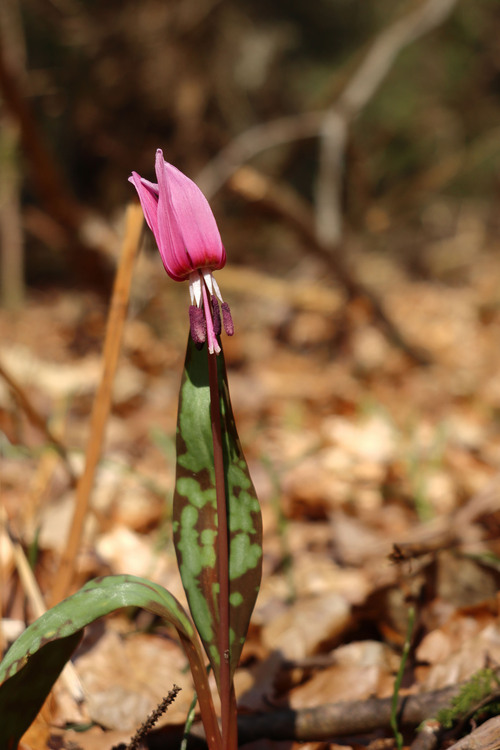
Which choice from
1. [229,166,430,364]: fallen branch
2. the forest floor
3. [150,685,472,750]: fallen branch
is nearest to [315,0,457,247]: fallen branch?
[229,166,430,364]: fallen branch

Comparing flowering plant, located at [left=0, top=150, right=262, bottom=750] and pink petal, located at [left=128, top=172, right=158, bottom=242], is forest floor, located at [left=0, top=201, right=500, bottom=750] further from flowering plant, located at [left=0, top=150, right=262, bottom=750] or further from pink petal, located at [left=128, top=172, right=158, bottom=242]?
pink petal, located at [left=128, top=172, right=158, bottom=242]

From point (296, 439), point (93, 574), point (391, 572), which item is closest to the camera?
point (391, 572)

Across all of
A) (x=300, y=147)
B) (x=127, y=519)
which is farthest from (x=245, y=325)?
(x=127, y=519)

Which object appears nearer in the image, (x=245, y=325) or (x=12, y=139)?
(x=12, y=139)

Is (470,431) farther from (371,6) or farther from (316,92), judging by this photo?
(371,6)

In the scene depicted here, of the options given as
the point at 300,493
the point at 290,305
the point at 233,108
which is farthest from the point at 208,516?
the point at 233,108

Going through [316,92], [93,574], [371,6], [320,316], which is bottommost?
[93,574]

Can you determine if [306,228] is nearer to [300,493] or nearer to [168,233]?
[300,493]
